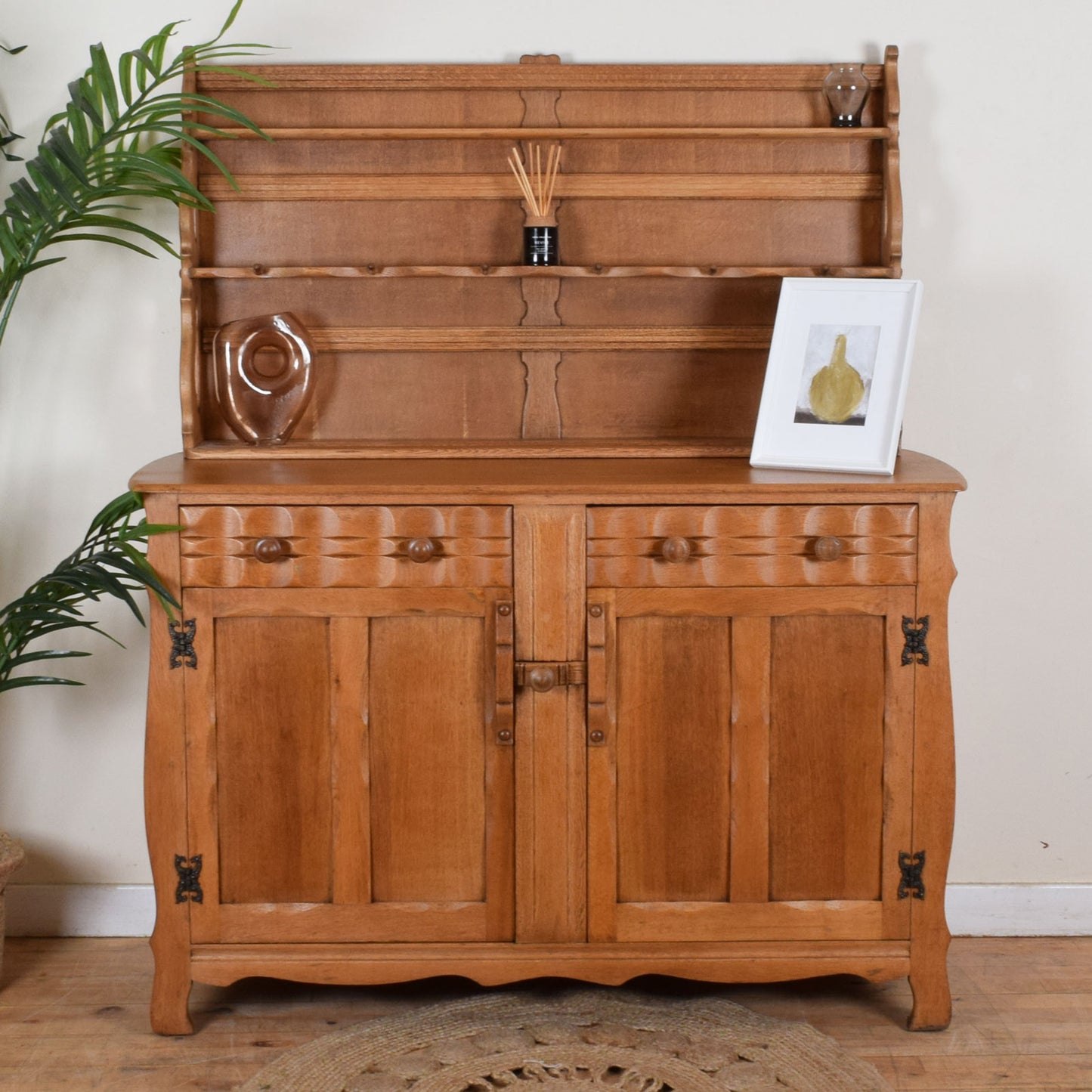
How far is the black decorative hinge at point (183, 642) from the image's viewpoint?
2287mm

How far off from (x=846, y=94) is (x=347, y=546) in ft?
4.83

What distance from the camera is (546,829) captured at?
2.33 m

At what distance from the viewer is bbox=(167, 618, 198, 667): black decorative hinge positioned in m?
2.29

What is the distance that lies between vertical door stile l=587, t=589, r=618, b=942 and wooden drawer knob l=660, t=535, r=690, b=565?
14 cm

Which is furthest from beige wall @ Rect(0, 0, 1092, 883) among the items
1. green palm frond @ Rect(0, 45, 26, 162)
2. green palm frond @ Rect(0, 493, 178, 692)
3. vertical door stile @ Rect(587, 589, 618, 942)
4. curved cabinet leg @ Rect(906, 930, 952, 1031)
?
vertical door stile @ Rect(587, 589, 618, 942)

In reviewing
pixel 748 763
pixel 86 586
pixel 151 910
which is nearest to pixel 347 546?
pixel 86 586

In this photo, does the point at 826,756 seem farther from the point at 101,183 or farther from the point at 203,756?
the point at 101,183

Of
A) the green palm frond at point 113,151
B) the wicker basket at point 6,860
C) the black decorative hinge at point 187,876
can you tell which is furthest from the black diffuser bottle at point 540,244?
the wicker basket at point 6,860

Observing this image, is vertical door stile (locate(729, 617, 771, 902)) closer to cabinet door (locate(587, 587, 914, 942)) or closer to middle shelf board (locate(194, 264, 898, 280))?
cabinet door (locate(587, 587, 914, 942))

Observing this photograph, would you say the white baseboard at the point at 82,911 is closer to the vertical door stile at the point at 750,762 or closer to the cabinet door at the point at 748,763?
the cabinet door at the point at 748,763

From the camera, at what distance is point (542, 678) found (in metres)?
2.28

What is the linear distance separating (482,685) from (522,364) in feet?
2.69

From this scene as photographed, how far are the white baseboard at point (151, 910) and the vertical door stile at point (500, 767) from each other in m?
1.01

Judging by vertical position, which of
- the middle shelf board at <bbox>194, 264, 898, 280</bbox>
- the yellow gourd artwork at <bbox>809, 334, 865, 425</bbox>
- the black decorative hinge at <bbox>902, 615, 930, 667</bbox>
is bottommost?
the black decorative hinge at <bbox>902, 615, 930, 667</bbox>
